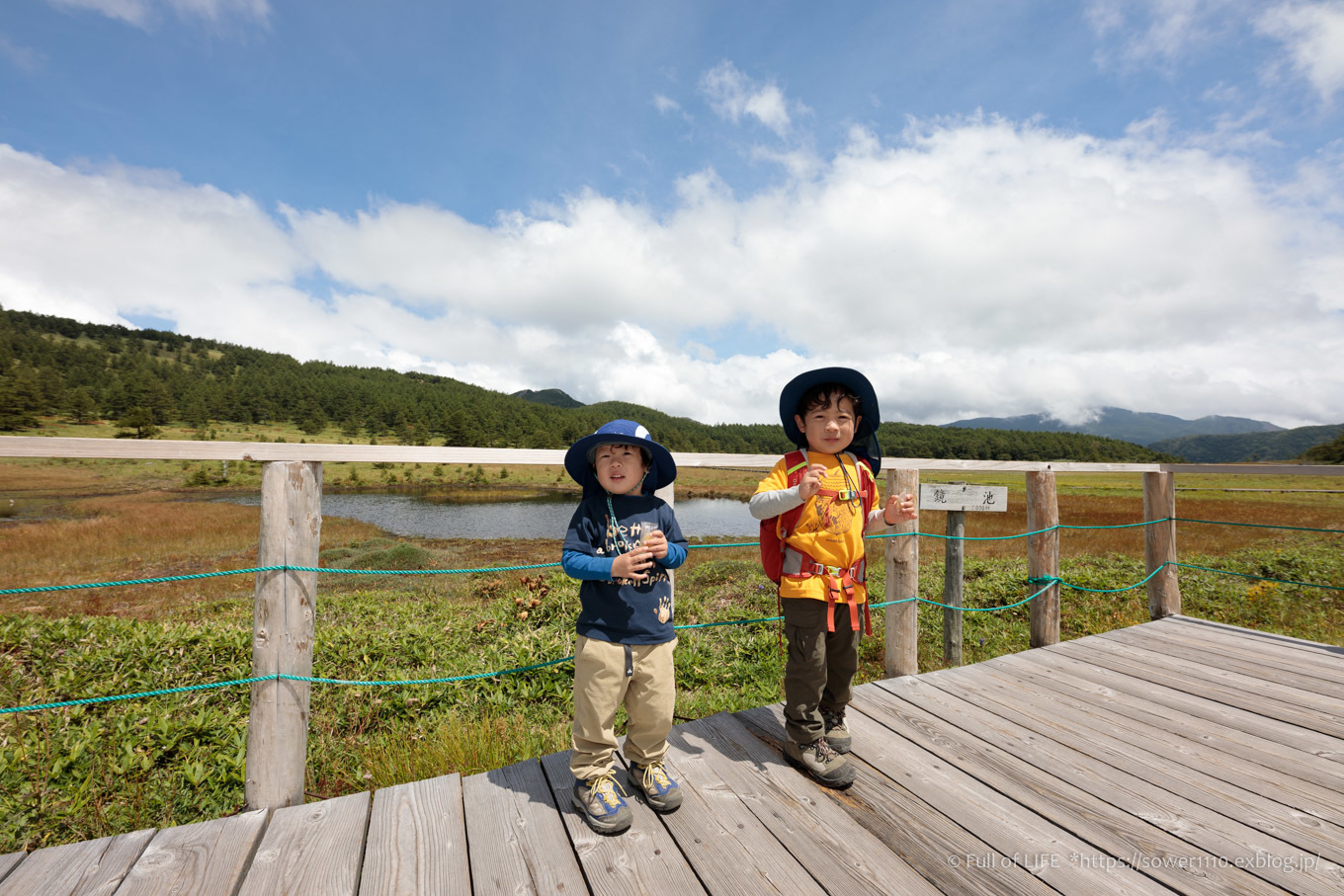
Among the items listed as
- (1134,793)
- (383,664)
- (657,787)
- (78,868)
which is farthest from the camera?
(383,664)

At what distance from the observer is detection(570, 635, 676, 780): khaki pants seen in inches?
77.2

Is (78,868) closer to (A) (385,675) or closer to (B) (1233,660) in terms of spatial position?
(A) (385,675)

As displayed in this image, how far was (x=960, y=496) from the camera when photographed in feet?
12.9

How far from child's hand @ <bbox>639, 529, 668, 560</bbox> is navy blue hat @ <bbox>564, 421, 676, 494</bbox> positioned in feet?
1.22

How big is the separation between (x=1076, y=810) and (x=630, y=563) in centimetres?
196

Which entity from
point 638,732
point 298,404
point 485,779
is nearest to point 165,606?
point 485,779

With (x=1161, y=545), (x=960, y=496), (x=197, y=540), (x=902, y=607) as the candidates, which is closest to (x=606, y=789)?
(x=902, y=607)

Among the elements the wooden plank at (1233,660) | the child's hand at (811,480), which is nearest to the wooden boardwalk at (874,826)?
the wooden plank at (1233,660)

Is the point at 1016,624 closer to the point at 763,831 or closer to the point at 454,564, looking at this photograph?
the point at 763,831

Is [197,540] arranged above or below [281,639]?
below

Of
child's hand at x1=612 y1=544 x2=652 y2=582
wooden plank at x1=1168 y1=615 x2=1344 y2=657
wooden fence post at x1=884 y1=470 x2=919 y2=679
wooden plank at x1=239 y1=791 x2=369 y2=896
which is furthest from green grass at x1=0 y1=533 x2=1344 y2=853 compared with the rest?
wooden plank at x1=1168 y1=615 x2=1344 y2=657

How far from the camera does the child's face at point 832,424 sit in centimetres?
233

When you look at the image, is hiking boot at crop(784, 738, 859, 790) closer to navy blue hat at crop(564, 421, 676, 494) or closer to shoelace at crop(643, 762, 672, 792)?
shoelace at crop(643, 762, 672, 792)

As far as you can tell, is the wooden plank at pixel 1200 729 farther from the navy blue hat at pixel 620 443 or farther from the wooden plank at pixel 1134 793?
the navy blue hat at pixel 620 443
